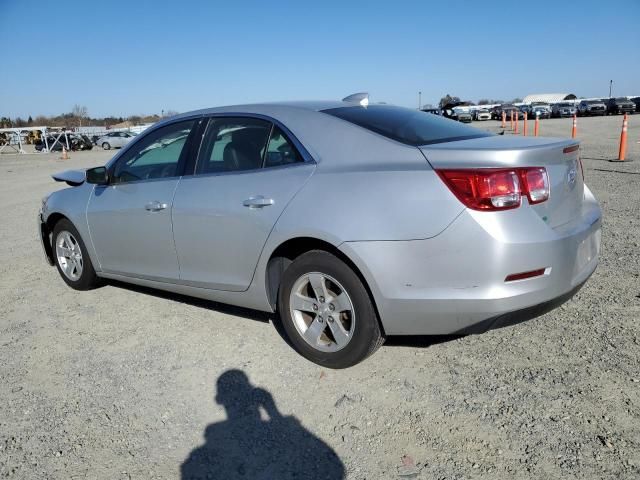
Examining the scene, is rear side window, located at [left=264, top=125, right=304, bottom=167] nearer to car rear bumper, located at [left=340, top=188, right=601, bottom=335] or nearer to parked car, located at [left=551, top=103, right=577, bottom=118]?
car rear bumper, located at [left=340, top=188, right=601, bottom=335]

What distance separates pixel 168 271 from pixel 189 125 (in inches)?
44.2

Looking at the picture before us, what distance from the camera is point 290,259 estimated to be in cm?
343

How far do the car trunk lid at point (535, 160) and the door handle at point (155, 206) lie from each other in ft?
6.60

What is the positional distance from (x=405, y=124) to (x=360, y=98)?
73 centimetres

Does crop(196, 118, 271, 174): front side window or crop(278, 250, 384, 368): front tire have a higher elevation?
crop(196, 118, 271, 174): front side window

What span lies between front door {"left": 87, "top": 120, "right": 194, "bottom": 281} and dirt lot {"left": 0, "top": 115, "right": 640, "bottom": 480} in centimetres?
47

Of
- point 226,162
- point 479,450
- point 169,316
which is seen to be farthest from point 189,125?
point 479,450

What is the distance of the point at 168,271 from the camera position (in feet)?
13.3

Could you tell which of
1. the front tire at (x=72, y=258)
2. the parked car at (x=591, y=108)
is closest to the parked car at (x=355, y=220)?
the front tire at (x=72, y=258)

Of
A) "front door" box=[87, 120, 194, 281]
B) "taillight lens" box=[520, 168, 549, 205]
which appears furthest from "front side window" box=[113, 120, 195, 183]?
"taillight lens" box=[520, 168, 549, 205]

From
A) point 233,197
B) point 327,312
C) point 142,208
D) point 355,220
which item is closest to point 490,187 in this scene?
point 355,220

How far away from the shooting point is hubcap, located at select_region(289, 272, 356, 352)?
3129 mm

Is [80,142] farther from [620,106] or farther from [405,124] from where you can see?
[620,106]

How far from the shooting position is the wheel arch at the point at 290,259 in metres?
3.02
